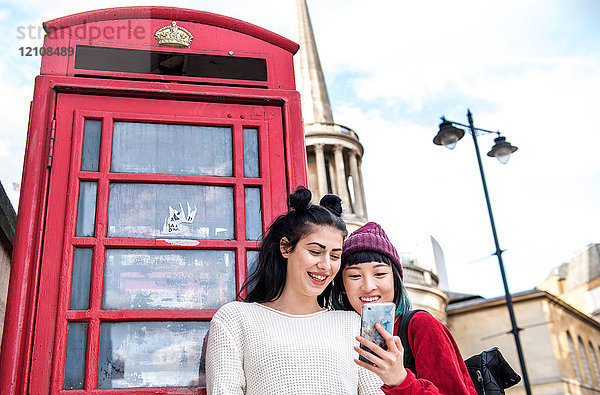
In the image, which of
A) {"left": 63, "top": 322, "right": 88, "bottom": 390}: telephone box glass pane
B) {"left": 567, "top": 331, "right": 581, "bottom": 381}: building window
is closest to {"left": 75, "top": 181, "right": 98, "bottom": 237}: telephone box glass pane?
{"left": 63, "top": 322, "right": 88, "bottom": 390}: telephone box glass pane

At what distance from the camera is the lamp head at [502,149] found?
1280 cm

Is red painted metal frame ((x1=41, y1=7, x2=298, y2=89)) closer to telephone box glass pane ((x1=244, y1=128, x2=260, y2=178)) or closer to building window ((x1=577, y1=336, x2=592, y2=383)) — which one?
telephone box glass pane ((x1=244, y1=128, x2=260, y2=178))

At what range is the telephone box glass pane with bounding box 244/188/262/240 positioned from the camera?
12.9 feet

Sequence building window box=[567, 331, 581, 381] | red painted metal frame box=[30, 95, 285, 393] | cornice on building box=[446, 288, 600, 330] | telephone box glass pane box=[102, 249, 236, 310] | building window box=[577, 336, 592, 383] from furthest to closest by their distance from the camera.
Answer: building window box=[577, 336, 592, 383] < building window box=[567, 331, 581, 381] < cornice on building box=[446, 288, 600, 330] < telephone box glass pane box=[102, 249, 236, 310] < red painted metal frame box=[30, 95, 285, 393]

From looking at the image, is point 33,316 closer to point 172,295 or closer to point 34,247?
point 34,247

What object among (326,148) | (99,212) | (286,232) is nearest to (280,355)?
(286,232)

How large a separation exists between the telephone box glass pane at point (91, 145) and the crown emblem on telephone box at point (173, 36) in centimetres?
76

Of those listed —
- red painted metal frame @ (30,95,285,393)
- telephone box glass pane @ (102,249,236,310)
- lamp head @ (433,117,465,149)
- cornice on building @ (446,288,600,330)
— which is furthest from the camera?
cornice on building @ (446,288,600,330)

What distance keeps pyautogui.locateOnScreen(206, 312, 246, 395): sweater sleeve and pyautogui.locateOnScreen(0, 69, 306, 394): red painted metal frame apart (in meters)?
0.64

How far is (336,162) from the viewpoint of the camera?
3703 cm

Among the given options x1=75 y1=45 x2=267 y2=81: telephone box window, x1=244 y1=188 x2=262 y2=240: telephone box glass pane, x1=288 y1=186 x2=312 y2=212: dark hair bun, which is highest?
x1=75 y1=45 x2=267 y2=81: telephone box window

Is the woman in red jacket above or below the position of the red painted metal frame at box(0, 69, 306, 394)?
below

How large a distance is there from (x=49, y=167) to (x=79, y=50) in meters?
0.92

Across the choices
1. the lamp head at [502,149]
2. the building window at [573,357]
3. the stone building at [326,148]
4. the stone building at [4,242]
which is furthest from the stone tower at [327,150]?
the stone building at [4,242]
